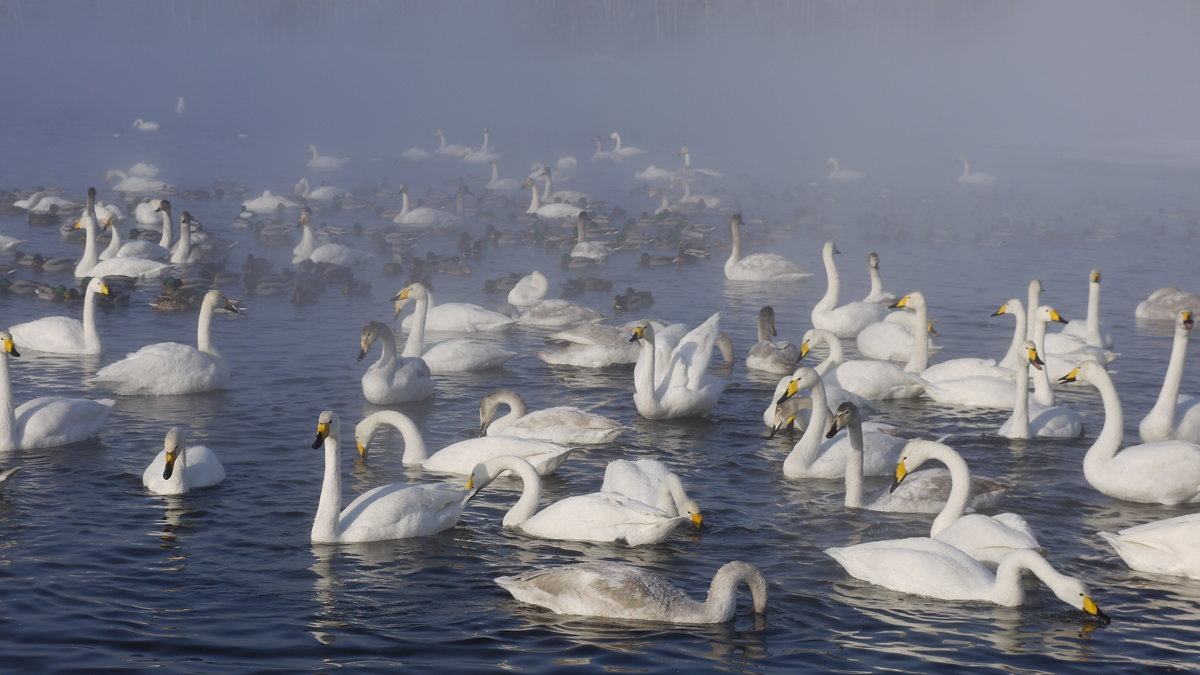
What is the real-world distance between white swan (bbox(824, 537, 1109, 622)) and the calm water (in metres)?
0.13

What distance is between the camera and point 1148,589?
39.7 feet

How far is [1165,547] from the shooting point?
40.3 ft

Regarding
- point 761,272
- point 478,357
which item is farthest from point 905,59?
point 478,357

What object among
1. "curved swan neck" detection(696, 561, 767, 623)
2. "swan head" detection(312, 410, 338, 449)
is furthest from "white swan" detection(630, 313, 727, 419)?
Answer: "curved swan neck" detection(696, 561, 767, 623)

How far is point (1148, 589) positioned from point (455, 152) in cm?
6046

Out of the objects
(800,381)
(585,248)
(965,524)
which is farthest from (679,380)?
(585,248)

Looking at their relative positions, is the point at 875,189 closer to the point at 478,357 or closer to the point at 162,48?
the point at 478,357

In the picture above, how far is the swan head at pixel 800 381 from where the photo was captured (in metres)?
15.5

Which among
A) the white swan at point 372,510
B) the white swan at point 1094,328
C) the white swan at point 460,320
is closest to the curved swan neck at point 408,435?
the white swan at point 372,510

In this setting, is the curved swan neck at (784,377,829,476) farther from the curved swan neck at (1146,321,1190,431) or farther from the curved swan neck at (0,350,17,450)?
the curved swan neck at (0,350,17,450)

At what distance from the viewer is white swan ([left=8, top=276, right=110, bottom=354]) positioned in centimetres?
2106

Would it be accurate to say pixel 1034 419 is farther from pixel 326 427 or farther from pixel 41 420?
pixel 41 420

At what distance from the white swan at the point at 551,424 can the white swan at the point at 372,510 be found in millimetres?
3082

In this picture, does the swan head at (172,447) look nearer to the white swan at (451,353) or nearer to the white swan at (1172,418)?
the white swan at (451,353)
